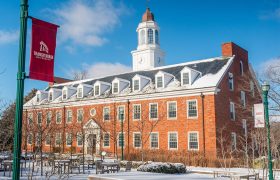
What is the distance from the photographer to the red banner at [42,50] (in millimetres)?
6480

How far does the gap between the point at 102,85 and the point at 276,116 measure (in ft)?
66.4

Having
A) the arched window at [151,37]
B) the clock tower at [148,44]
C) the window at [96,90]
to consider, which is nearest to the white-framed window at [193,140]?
the window at [96,90]

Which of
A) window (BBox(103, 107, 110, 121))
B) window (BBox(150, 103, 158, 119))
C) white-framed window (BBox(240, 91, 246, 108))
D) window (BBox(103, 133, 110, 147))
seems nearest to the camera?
window (BBox(150, 103, 158, 119))

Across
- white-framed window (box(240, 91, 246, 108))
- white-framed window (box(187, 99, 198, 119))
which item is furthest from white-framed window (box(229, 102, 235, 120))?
white-framed window (box(187, 99, 198, 119))

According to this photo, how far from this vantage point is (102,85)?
128ft

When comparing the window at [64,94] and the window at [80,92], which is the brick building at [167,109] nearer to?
the window at [80,92]

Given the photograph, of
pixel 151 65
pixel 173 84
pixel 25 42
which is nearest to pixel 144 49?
pixel 151 65

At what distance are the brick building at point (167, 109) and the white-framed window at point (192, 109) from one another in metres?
0.09

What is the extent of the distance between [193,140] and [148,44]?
77.8 feet

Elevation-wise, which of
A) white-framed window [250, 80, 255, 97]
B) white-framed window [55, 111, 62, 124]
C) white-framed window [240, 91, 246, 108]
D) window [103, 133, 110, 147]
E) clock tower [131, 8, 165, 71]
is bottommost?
window [103, 133, 110, 147]

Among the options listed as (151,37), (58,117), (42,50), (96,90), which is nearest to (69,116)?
(58,117)

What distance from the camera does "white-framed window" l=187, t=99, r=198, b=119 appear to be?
30.4m

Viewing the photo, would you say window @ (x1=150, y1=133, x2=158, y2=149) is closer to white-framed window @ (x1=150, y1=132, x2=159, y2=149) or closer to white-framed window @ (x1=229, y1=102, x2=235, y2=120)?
white-framed window @ (x1=150, y1=132, x2=159, y2=149)

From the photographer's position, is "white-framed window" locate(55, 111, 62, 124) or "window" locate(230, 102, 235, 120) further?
"white-framed window" locate(55, 111, 62, 124)
